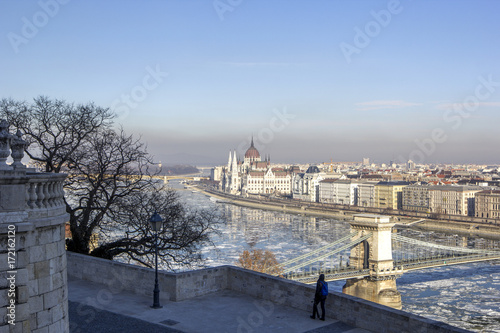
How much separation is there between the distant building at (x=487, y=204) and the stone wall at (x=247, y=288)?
210ft

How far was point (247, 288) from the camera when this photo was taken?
7270mm

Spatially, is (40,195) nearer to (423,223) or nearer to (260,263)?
(260,263)

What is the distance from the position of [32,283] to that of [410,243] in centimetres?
4043

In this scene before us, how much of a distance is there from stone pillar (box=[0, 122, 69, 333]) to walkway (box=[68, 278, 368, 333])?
6.59 ft

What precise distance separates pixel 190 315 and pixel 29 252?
9.85 feet

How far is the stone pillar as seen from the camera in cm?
358

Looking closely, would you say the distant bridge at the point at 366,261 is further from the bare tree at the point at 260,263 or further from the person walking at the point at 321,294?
the person walking at the point at 321,294

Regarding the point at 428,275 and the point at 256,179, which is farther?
the point at 256,179

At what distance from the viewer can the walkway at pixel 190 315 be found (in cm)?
591

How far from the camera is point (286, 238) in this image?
45.2m

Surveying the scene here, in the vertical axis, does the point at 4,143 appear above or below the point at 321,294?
above

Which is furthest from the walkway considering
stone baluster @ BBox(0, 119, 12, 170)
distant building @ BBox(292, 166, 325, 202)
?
distant building @ BBox(292, 166, 325, 202)

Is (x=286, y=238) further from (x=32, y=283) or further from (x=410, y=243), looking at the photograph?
(x=32, y=283)

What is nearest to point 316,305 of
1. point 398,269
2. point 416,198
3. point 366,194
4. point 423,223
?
point 398,269
